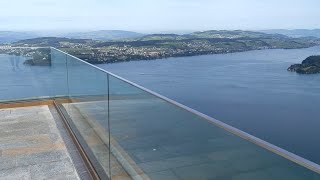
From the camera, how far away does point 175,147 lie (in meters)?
1.69

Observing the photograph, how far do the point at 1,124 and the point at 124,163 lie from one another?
2.27 metres

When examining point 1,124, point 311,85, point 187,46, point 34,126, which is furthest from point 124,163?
point 187,46

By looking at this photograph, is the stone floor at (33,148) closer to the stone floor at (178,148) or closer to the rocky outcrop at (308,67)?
the stone floor at (178,148)

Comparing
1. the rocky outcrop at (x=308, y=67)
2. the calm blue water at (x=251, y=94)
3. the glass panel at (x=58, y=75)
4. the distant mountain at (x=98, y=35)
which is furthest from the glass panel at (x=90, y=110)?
the distant mountain at (x=98, y=35)

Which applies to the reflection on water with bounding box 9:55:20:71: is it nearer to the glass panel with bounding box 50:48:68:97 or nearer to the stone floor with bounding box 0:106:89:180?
the glass panel with bounding box 50:48:68:97

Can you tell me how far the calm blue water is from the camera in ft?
119

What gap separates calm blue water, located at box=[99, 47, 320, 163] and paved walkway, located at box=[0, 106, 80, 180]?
1215 inches

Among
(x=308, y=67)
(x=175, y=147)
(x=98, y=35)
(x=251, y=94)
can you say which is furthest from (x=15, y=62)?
(x=98, y=35)

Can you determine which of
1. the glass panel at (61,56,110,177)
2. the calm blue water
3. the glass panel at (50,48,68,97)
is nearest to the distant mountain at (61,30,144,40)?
the calm blue water

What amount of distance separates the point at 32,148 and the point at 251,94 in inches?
1742

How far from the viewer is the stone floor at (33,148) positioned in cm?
275

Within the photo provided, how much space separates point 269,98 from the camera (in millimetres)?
A: 45156

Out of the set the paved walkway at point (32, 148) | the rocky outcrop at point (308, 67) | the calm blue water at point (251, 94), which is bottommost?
the calm blue water at point (251, 94)

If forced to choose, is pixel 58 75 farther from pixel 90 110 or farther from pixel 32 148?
pixel 90 110
